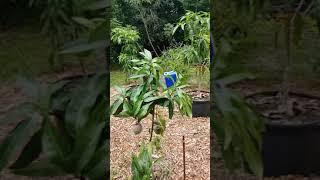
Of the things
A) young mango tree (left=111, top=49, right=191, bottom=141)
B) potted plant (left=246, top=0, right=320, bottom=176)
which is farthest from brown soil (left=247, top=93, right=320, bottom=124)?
young mango tree (left=111, top=49, right=191, bottom=141)

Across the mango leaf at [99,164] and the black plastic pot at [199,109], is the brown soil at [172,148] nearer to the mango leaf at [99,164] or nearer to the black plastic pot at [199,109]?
the black plastic pot at [199,109]

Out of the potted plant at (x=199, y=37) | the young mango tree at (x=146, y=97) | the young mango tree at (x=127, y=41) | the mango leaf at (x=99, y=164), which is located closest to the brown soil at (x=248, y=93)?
the mango leaf at (x=99, y=164)

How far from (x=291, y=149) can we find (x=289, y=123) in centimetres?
6

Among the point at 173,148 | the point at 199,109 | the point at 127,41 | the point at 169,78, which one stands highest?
the point at 127,41

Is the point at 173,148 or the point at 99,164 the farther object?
the point at 173,148

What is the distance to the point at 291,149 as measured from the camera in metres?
1.05

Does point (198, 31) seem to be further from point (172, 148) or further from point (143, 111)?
point (143, 111)

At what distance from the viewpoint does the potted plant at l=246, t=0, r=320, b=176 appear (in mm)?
1013

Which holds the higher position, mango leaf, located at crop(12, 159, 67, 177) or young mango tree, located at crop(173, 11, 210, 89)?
young mango tree, located at crop(173, 11, 210, 89)

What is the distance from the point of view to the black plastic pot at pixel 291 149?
1.03 metres

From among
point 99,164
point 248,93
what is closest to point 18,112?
point 99,164

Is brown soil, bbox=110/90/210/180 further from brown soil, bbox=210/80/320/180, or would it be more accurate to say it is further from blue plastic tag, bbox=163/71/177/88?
brown soil, bbox=210/80/320/180

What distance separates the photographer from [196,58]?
10.7 ft

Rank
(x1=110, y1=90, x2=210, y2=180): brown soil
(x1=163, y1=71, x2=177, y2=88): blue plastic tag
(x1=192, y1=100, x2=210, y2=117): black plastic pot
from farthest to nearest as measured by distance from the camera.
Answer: (x1=192, y1=100, x2=210, y2=117): black plastic pot
(x1=110, y1=90, x2=210, y2=180): brown soil
(x1=163, y1=71, x2=177, y2=88): blue plastic tag
